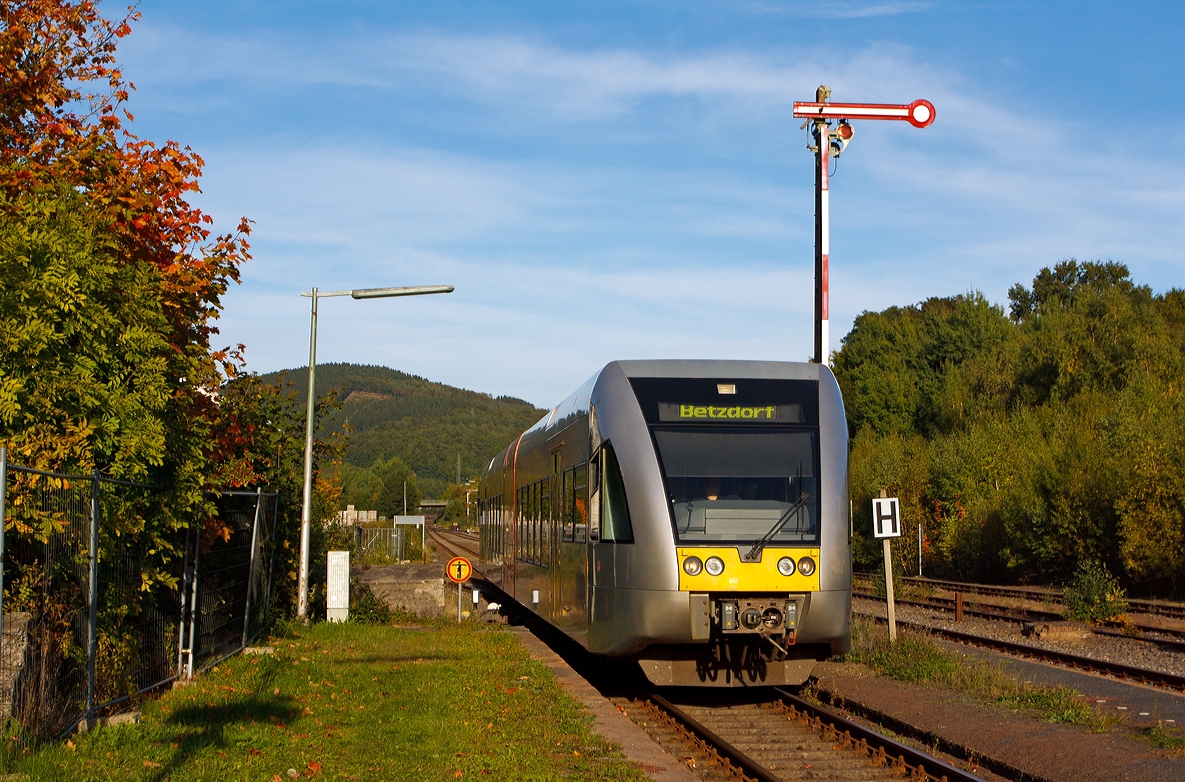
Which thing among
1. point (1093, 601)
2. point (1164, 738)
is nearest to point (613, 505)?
point (1164, 738)

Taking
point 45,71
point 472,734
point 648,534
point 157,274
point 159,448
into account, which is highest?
point 45,71

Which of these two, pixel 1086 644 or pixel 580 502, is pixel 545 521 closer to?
pixel 580 502

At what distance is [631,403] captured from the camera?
480 inches

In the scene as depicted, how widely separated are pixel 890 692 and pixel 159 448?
780 cm

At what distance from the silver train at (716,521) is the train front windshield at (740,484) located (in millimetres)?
12

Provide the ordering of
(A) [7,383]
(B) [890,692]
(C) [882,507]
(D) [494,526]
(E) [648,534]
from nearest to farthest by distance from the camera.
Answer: (A) [7,383], (E) [648,534], (B) [890,692], (C) [882,507], (D) [494,526]

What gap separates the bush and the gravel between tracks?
1448 millimetres

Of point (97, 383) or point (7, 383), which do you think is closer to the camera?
point (7, 383)

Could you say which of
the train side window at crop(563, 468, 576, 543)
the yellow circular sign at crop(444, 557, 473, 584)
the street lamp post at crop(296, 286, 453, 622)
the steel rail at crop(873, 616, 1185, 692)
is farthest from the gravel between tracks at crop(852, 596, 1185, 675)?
the street lamp post at crop(296, 286, 453, 622)

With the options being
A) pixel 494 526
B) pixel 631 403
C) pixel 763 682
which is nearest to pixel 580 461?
pixel 631 403

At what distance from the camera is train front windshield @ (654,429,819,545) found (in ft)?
38.1

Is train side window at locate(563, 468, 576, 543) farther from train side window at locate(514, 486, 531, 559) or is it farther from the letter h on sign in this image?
the letter h on sign

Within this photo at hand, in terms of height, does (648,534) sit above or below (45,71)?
below

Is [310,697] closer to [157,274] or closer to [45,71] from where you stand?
[157,274]
